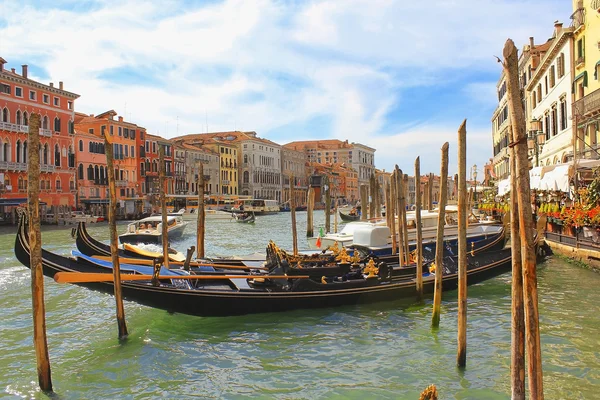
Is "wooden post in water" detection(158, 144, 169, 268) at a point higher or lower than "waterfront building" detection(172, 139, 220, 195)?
lower

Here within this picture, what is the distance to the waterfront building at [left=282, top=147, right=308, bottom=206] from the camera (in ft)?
213

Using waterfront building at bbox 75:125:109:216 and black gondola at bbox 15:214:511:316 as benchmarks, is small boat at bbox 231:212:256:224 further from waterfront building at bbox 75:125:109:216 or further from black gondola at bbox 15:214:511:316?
black gondola at bbox 15:214:511:316

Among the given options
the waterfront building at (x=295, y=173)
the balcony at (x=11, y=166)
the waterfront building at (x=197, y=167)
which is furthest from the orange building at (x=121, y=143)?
the waterfront building at (x=295, y=173)

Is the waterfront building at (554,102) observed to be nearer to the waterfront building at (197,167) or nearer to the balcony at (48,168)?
the balcony at (48,168)

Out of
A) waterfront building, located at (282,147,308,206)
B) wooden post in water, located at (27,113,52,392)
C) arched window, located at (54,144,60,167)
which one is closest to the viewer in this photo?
wooden post in water, located at (27,113,52,392)

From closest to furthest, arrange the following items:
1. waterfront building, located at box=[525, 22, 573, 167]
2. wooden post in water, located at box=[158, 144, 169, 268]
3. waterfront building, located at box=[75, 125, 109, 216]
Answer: wooden post in water, located at box=[158, 144, 169, 268]
waterfront building, located at box=[525, 22, 573, 167]
waterfront building, located at box=[75, 125, 109, 216]

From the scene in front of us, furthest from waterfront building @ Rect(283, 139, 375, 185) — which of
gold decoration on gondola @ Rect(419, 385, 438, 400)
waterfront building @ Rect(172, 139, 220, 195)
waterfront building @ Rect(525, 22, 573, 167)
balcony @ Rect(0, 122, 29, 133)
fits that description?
gold decoration on gondola @ Rect(419, 385, 438, 400)

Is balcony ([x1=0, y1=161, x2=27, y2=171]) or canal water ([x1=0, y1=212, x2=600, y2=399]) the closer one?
canal water ([x1=0, y1=212, x2=600, y2=399])

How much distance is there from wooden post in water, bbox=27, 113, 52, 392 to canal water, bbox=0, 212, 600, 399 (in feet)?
1.39

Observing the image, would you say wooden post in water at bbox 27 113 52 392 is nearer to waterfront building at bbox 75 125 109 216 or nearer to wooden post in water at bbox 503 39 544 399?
wooden post in water at bbox 503 39 544 399

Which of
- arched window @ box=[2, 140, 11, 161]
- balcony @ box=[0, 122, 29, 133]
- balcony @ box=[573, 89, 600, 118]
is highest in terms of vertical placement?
balcony @ box=[0, 122, 29, 133]

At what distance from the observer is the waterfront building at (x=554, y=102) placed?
51.7 ft

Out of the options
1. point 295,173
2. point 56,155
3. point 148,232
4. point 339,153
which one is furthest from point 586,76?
point 339,153

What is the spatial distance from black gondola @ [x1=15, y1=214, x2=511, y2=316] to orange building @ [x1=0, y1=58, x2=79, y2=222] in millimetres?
22438
